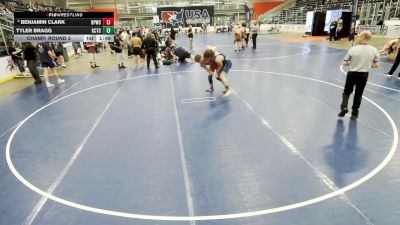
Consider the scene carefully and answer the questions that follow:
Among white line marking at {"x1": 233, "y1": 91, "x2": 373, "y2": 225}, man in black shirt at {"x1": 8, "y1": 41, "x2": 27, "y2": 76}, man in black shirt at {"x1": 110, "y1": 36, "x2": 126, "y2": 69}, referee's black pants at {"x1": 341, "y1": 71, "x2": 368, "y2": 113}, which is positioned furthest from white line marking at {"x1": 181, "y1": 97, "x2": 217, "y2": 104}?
man in black shirt at {"x1": 8, "y1": 41, "x2": 27, "y2": 76}

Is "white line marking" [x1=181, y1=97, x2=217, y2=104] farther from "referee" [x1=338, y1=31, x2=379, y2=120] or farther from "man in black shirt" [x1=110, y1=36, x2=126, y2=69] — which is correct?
"man in black shirt" [x1=110, y1=36, x2=126, y2=69]

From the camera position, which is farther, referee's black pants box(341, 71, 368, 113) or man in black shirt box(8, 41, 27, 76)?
man in black shirt box(8, 41, 27, 76)

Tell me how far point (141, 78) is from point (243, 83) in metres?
4.25

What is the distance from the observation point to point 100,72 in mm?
13234

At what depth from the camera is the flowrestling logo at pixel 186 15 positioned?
43.3 metres

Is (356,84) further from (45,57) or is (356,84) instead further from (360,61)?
(45,57)

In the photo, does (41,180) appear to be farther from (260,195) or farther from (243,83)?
(243,83)

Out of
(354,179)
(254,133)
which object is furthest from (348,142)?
(254,133)
